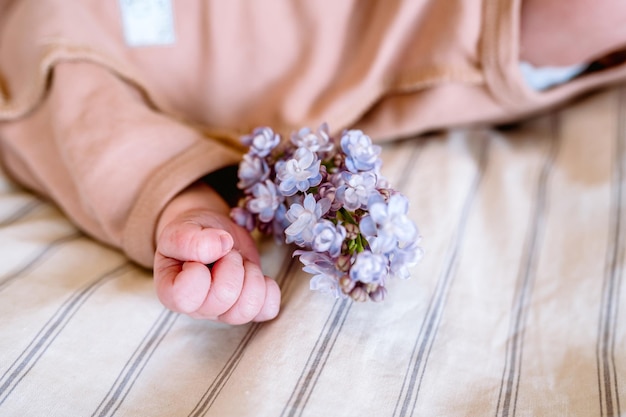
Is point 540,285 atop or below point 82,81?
below

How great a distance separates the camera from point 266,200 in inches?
24.4

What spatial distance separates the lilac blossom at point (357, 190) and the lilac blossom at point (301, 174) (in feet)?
0.11

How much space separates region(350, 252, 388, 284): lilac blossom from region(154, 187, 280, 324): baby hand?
0.12 metres

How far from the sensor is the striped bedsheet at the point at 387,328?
541 millimetres

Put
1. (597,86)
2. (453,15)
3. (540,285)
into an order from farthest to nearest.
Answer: (597,86)
(453,15)
(540,285)

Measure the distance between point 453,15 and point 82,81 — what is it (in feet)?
1.57

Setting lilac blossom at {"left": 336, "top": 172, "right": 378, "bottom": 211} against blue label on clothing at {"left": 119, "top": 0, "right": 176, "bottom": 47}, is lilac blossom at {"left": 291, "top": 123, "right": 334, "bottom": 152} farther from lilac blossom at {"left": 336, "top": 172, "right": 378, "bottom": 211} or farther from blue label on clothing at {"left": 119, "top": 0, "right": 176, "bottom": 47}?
blue label on clothing at {"left": 119, "top": 0, "right": 176, "bottom": 47}

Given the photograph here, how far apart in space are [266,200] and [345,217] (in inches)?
4.5

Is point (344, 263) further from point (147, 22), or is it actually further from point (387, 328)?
point (147, 22)

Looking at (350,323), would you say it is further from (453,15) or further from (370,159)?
(453,15)

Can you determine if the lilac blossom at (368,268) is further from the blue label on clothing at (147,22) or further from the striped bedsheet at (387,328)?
the blue label on clothing at (147,22)

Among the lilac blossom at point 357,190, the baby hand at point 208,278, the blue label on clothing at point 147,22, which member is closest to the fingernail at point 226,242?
the baby hand at point 208,278

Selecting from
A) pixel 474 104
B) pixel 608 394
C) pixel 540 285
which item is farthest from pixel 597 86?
pixel 608 394

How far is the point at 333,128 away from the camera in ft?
2.71
